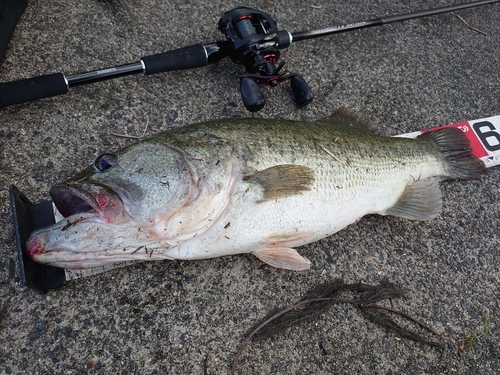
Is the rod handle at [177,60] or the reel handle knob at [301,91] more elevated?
the rod handle at [177,60]

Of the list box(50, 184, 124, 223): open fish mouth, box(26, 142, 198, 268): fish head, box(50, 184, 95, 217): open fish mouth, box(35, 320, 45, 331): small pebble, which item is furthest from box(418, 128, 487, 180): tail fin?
box(35, 320, 45, 331): small pebble

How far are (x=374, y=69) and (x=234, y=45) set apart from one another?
1429 millimetres

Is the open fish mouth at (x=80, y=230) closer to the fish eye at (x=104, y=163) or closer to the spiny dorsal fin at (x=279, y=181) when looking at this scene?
the fish eye at (x=104, y=163)

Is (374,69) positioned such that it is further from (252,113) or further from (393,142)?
(252,113)

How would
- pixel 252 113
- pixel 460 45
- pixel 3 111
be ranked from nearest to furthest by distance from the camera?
pixel 3 111, pixel 252 113, pixel 460 45

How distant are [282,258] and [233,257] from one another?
1.05 feet

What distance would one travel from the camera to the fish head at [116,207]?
172 centimetres

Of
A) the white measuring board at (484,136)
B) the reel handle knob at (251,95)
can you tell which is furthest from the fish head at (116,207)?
the white measuring board at (484,136)

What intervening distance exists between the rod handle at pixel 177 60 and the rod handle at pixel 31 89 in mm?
549

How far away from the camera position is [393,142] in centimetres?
262

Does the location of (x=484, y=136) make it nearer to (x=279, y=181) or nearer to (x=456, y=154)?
(x=456, y=154)

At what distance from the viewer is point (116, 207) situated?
1721 mm

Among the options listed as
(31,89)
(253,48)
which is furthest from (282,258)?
(31,89)

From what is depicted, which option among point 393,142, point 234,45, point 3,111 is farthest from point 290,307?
point 3,111
